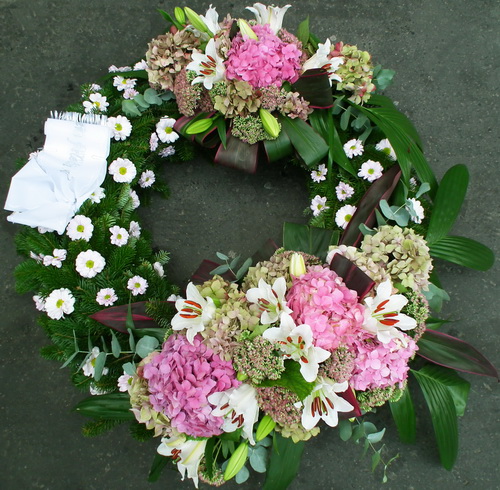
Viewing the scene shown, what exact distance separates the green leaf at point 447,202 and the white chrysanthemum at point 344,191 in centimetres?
25

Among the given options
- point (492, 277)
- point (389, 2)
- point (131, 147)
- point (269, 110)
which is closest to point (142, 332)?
point (131, 147)

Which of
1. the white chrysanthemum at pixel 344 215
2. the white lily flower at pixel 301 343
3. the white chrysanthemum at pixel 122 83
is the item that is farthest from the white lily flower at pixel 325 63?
the white lily flower at pixel 301 343

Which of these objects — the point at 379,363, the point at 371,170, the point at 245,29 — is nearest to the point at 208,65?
the point at 245,29

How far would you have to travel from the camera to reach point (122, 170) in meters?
1.36

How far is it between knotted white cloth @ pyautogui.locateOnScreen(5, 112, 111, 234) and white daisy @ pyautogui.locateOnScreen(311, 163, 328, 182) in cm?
65

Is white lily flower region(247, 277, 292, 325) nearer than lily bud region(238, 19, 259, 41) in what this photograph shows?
Yes

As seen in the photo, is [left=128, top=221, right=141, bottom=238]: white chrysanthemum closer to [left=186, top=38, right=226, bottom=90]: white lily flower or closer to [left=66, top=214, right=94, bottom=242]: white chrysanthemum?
[left=66, top=214, right=94, bottom=242]: white chrysanthemum

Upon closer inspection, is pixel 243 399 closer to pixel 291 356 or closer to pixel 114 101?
pixel 291 356

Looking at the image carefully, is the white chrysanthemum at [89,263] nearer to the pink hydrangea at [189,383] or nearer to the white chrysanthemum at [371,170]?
the pink hydrangea at [189,383]

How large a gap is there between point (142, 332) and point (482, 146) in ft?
4.36

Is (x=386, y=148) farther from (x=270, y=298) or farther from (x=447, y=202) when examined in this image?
(x=270, y=298)

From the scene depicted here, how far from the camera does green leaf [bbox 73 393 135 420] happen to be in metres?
1.20

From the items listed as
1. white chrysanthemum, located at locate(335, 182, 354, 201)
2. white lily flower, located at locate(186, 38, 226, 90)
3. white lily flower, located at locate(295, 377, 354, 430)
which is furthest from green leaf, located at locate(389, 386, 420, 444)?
white lily flower, located at locate(186, 38, 226, 90)

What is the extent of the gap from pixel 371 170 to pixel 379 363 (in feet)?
1.97
